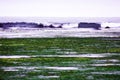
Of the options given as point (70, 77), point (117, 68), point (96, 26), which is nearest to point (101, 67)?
point (117, 68)

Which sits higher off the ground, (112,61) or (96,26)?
(112,61)

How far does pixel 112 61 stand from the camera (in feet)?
88.4

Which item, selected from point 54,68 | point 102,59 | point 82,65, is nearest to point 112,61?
point 102,59

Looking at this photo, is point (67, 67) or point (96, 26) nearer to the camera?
point (67, 67)

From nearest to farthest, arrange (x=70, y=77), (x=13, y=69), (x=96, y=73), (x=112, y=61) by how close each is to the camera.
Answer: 1. (x=70, y=77)
2. (x=96, y=73)
3. (x=13, y=69)
4. (x=112, y=61)

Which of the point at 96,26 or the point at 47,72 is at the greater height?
the point at 47,72

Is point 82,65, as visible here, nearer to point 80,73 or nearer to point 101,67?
point 101,67

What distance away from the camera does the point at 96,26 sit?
11238 centimetres

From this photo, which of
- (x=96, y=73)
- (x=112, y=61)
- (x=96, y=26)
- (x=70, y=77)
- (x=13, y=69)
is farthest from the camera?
(x=96, y=26)

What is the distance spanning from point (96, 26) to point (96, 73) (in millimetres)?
91711

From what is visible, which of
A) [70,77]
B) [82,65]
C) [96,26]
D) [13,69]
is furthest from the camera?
[96,26]

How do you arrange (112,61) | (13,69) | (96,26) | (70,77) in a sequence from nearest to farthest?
(70,77) < (13,69) < (112,61) < (96,26)

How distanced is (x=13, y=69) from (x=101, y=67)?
4414 millimetres

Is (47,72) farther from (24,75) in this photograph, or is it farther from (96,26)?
(96,26)
